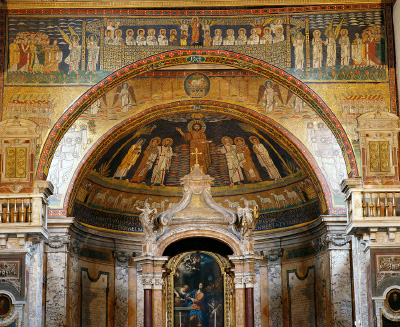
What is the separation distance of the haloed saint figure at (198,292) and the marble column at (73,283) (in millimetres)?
4464

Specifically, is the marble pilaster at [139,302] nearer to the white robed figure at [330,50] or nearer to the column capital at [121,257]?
the column capital at [121,257]

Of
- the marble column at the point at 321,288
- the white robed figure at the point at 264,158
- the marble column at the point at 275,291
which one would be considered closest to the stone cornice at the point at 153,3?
the white robed figure at the point at 264,158

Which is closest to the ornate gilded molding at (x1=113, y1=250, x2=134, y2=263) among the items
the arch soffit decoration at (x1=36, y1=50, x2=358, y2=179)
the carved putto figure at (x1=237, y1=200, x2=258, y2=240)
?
the carved putto figure at (x1=237, y1=200, x2=258, y2=240)

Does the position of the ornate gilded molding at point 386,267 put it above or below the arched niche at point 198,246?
below

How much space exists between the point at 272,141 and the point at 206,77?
3.26 meters

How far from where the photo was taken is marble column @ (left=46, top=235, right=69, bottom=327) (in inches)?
1008

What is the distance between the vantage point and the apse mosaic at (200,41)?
22.1 metres

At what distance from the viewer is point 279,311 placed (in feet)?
97.7

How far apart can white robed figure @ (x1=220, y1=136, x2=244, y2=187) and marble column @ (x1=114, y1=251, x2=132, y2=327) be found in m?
4.76

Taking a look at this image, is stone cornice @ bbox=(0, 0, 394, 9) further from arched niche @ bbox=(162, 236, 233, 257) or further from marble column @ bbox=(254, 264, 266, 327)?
marble column @ bbox=(254, 264, 266, 327)

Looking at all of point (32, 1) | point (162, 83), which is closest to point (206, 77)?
point (162, 83)

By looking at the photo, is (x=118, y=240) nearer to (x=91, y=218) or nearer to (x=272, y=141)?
(x=91, y=218)

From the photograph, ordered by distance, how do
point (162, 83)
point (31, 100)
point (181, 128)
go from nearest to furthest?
point (31, 100) < point (162, 83) < point (181, 128)

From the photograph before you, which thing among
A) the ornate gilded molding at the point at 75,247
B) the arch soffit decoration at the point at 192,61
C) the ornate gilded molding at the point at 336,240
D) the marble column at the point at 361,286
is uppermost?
the arch soffit decoration at the point at 192,61
